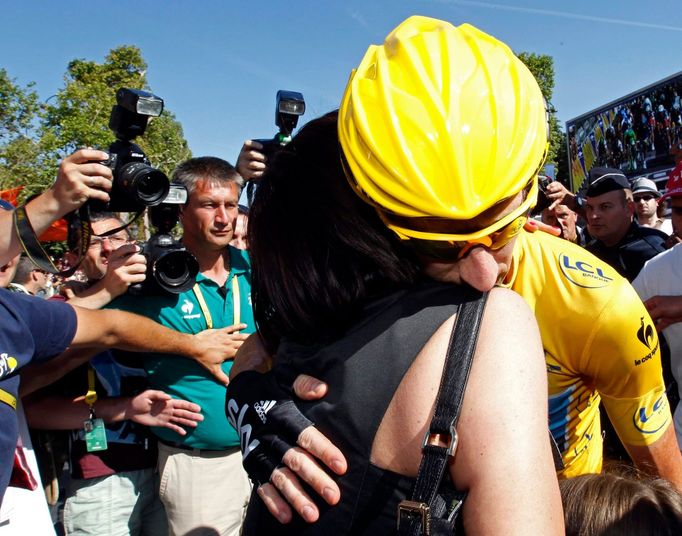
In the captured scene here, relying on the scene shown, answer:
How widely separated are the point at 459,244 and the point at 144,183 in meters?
1.87

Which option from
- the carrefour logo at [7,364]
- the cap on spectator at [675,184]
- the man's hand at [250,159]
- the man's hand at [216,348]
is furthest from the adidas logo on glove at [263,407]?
the cap on spectator at [675,184]

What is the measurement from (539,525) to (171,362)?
254 cm

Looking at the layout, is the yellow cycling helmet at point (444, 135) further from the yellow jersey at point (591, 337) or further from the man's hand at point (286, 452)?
the yellow jersey at point (591, 337)

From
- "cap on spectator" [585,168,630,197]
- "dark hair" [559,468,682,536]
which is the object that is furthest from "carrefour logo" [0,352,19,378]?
"cap on spectator" [585,168,630,197]

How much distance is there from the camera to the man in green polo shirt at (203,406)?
303 centimetres

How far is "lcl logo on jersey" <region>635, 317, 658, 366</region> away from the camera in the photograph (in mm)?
1438

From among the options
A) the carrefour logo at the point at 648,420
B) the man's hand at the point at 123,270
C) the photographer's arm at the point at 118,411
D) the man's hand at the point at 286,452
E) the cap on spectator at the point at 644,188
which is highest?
the cap on spectator at the point at 644,188

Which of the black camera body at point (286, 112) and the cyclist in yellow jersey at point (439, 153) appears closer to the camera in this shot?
the cyclist in yellow jersey at point (439, 153)

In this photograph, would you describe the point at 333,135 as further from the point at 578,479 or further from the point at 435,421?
the point at 578,479

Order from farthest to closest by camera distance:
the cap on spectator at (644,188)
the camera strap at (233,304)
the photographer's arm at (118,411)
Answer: the cap on spectator at (644,188), the camera strap at (233,304), the photographer's arm at (118,411)

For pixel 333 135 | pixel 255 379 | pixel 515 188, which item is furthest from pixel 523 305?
pixel 255 379

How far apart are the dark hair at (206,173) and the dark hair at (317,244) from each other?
7.94 feet

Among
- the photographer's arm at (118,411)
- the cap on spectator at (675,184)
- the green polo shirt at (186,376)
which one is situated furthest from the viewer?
the cap on spectator at (675,184)

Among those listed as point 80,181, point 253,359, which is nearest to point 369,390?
point 253,359
